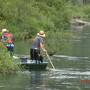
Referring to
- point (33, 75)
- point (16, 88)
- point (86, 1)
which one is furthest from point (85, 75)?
point (86, 1)

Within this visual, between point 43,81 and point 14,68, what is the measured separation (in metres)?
2.07

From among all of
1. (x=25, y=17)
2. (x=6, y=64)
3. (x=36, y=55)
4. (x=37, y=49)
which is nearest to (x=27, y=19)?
(x=25, y=17)

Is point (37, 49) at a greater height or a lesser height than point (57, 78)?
greater

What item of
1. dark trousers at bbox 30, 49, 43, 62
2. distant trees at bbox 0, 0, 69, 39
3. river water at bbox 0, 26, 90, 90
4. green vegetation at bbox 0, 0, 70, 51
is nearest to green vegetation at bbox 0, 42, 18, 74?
river water at bbox 0, 26, 90, 90

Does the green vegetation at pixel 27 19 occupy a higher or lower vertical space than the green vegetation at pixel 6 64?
lower

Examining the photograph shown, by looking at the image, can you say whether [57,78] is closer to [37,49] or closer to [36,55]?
[36,55]

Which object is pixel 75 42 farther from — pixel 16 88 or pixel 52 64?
pixel 16 88

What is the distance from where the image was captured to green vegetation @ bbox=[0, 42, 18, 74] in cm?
2261

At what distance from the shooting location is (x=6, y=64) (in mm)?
22625

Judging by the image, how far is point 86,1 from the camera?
11856cm

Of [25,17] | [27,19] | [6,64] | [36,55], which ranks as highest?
[6,64]

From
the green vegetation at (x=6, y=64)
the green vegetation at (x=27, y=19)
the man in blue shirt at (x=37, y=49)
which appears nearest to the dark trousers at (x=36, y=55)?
the man in blue shirt at (x=37, y=49)

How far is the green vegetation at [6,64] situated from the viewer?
22609mm

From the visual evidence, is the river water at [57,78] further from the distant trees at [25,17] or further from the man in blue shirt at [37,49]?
the distant trees at [25,17]
